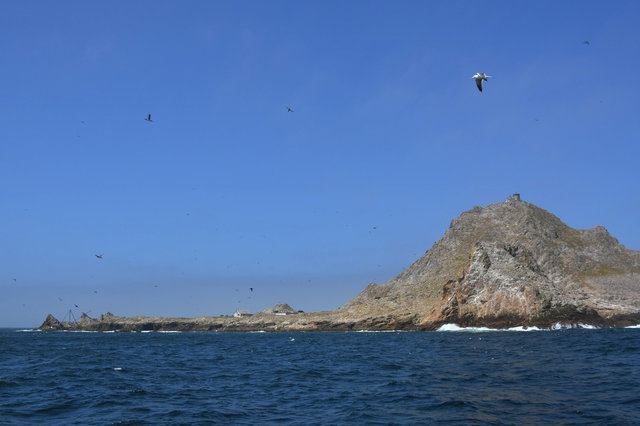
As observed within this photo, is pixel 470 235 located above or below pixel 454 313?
above

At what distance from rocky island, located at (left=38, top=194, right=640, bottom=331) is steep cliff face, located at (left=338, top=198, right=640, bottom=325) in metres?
0.22

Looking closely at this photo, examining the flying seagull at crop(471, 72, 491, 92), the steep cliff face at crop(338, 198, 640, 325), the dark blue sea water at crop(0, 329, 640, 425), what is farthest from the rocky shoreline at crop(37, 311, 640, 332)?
the flying seagull at crop(471, 72, 491, 92)

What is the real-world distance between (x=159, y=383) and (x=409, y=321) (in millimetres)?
105856

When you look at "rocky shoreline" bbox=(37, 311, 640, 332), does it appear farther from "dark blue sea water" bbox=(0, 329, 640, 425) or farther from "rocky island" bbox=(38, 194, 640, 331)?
"dark blue sea water" bbox=(0, 329, 640, 425)

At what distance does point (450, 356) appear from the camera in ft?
144

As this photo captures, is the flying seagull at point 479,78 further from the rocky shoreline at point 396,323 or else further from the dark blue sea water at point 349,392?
the rocky shoreline at point 396,323

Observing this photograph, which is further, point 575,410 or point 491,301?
point 491,301

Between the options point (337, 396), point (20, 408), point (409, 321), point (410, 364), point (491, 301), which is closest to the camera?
point (20, 408)

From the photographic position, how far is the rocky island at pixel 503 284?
108 metres

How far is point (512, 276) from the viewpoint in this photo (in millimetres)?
111438

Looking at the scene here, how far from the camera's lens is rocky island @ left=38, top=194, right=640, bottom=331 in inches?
4257

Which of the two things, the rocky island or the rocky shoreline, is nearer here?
the rocky shoreline

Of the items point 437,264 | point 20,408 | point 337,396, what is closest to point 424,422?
point 337,396

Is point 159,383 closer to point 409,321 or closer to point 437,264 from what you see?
point 409,321
